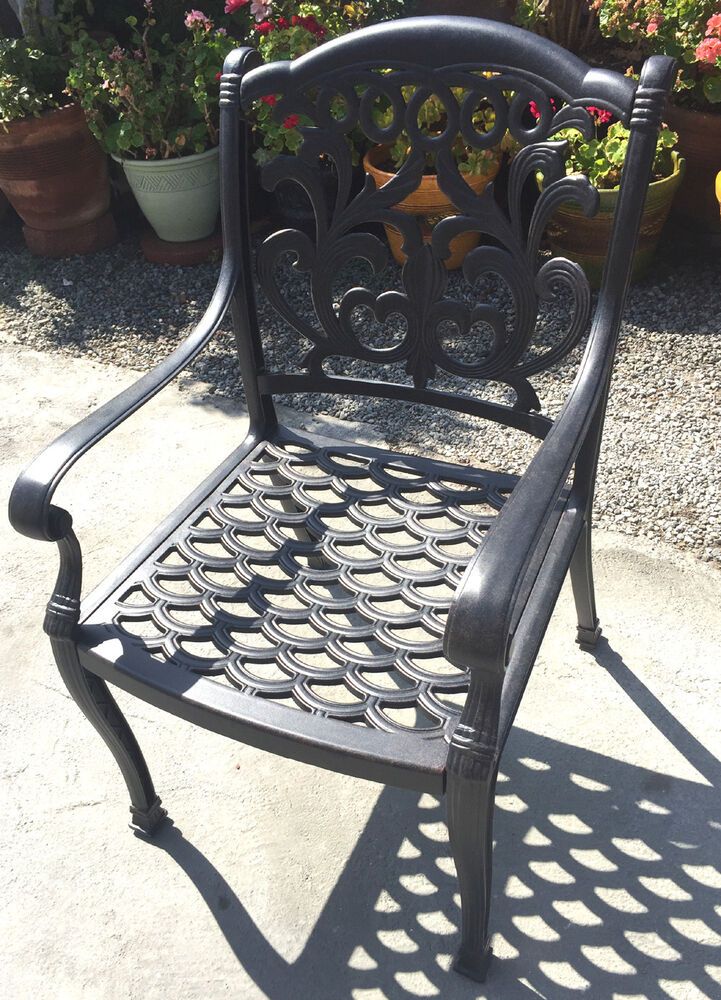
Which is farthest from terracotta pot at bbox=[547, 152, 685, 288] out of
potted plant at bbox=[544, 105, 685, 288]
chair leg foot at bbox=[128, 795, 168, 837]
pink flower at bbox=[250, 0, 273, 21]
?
chair leg foot at bbox=[128, 795, 168, 837]

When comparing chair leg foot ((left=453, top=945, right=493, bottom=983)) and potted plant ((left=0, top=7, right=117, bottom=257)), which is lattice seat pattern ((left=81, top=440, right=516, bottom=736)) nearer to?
chair leg foot ((left=453, top=945, right=493, bottom=983))

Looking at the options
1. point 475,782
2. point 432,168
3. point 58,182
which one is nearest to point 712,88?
point 432,168

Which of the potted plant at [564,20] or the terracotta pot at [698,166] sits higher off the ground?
the potted plant at [564,20]

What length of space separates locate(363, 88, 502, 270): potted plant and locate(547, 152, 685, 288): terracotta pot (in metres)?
0.30

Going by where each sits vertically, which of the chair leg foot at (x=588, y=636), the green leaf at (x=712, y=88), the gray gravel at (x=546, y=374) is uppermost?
the green leaf at (x=712, y=88)

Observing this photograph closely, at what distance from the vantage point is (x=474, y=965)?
1519mm

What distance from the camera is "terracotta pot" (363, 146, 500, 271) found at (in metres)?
3.18

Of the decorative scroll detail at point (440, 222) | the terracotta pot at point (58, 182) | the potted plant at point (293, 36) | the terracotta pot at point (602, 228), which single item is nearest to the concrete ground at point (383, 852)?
the decorative scroll detail at point (440, 222)

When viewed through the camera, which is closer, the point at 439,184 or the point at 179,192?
the point at 439,184

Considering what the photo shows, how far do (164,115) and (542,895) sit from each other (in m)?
3.17

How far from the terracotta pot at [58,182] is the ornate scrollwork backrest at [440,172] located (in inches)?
93.7

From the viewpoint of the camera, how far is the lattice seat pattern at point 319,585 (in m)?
1.40

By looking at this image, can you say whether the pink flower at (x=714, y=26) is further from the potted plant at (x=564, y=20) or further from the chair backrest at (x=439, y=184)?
the chair backrest at (x=439, y=184)

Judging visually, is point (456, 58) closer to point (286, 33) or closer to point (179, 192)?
point (286, 33)
